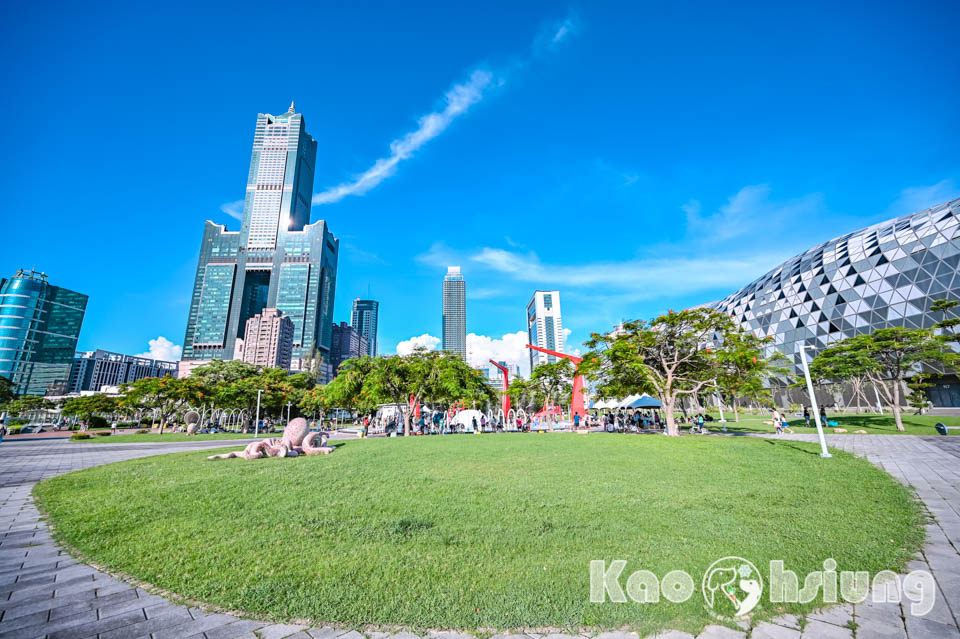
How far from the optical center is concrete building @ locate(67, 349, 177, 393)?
14850cm

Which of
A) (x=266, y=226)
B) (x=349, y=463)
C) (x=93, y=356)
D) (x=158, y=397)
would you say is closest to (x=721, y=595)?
(x=349, y=463)

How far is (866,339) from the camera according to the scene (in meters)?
22.1

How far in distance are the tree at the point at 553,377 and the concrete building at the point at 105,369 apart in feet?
535

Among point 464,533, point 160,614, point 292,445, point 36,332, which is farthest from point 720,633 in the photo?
point 36,332

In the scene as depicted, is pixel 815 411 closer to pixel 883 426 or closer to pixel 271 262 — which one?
pixel 883 426

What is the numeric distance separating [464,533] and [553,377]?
100 feet

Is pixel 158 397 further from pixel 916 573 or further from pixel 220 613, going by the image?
pixel 916 573

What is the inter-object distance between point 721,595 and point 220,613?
13.5ft

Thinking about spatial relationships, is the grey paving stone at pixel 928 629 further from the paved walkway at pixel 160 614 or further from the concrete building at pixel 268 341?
the concrete building at pixel 268 341

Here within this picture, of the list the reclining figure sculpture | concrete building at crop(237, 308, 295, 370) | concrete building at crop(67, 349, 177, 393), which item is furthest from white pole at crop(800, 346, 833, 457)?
concrete building at crop(67, 349, 177, 393)

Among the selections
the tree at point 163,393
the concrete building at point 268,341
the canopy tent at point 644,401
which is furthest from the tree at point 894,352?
the concrete building at point 268,341

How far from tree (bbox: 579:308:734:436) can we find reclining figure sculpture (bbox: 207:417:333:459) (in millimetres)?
16180

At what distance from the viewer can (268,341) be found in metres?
126

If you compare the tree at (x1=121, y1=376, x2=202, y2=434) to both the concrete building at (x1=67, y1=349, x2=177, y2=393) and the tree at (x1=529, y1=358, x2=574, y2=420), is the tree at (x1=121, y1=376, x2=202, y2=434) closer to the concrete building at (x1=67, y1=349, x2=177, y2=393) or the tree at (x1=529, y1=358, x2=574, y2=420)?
the tree at (x1=529, y1=358, x2=574, y2=420)
